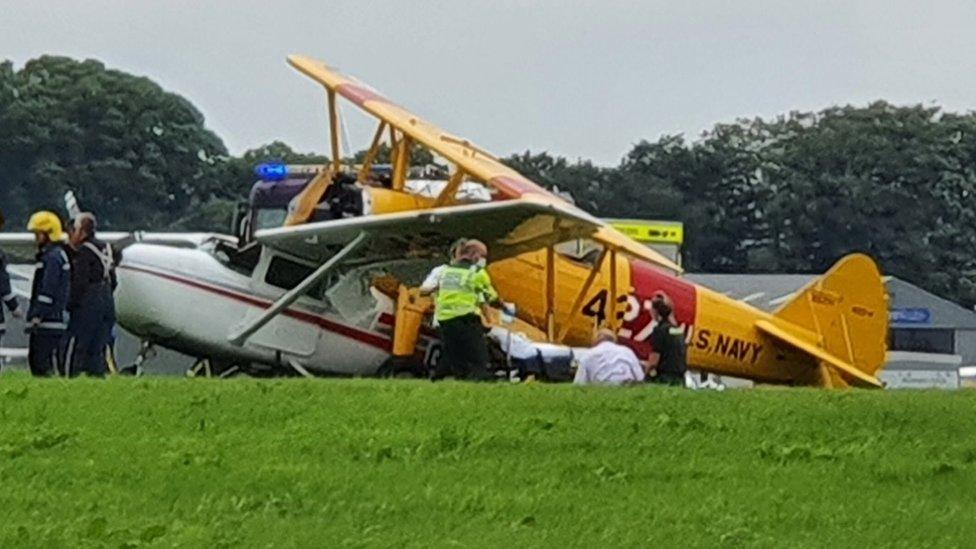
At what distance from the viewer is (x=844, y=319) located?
29.2 meters

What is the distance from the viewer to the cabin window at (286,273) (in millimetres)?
24078

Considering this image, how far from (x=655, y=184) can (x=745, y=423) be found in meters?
77.6

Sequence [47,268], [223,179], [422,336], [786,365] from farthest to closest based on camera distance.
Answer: [223,179]
[786,365]
[422,336]
[47,268]

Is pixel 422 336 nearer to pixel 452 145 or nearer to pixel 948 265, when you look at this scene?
pixel 452 145

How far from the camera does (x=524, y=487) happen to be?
38.1ft

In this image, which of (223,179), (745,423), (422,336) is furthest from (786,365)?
(223,179)

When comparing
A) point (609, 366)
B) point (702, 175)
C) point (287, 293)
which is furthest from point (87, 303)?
point (702, 175)

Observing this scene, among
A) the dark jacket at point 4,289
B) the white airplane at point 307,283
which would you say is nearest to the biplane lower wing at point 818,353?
the white airplane at point 307,283

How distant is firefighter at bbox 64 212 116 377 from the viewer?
19.7m

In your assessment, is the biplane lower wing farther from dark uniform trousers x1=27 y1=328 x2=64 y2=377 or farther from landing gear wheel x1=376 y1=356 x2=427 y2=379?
dark uniform trousers x1=27 y1=328 x2=64 y2=377

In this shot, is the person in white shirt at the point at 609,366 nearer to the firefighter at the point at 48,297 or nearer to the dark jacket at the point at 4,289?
the firefighter at the point at 48,297

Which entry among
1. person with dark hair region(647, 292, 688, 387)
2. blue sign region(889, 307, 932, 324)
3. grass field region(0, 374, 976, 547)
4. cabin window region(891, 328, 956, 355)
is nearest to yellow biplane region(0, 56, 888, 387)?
person with dark hair region(647, 292, 688, 387)

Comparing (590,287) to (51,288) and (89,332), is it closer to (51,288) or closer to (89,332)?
(89,332)

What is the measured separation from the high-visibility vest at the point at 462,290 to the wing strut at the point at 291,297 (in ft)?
11.8
